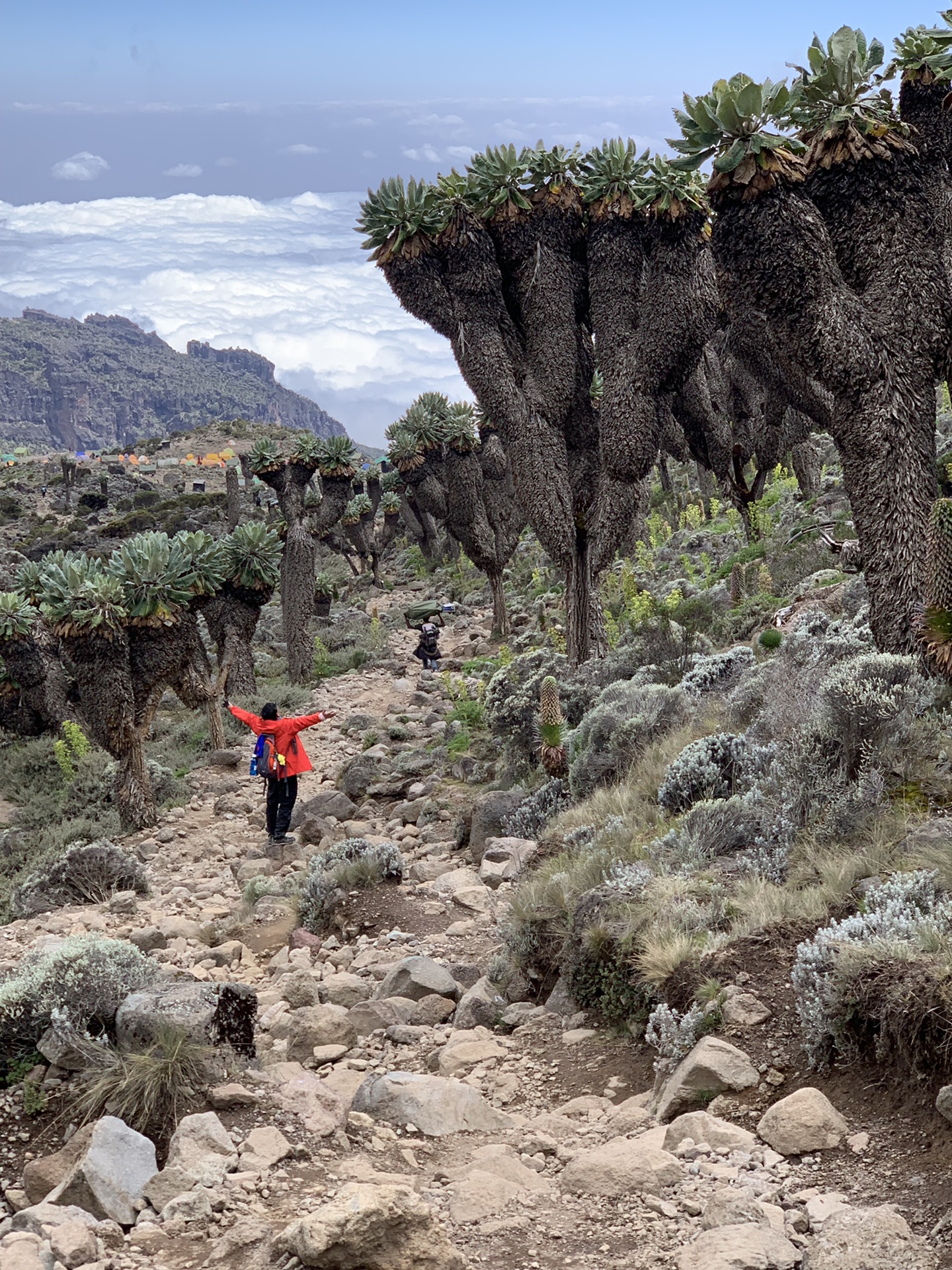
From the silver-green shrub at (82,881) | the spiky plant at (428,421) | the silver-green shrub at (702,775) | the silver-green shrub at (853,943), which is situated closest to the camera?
the silver-green shrub at (853,943)

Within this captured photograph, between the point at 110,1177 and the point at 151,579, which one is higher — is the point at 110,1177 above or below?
below

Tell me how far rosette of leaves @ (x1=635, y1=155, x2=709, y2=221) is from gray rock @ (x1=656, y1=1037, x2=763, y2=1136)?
12175 mm

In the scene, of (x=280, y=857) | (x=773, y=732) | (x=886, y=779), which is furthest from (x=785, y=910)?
(x=280, y=857)

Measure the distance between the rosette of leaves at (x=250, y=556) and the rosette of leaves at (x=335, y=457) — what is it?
712 cm

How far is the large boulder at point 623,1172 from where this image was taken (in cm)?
374

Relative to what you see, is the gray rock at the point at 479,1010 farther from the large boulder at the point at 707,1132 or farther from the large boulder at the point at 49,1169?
the large boulder at the point at 49,1169

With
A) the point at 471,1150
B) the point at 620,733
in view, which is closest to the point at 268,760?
the point at 620,733

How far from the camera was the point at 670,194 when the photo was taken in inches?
536

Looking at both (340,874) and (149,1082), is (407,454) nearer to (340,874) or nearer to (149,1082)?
(340,874)

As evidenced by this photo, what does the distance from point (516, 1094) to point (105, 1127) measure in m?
2.11

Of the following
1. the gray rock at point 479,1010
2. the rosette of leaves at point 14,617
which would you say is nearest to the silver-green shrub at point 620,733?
the gray rock at point 479,1010

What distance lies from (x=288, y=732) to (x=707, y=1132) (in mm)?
8288

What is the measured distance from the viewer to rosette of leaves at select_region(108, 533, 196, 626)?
15.2m

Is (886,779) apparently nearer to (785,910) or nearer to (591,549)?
(785,910)
